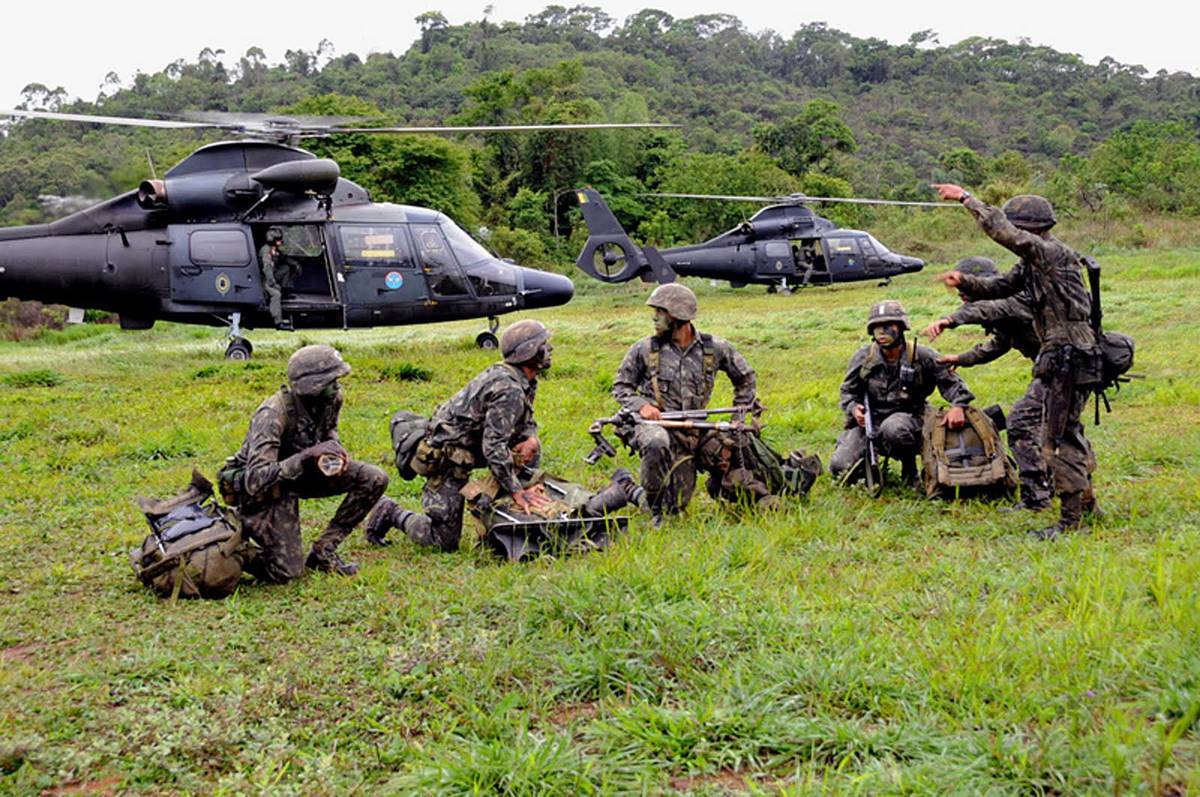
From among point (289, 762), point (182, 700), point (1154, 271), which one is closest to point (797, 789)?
point (289, 762)

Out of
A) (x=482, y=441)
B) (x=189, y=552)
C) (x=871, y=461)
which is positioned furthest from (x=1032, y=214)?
(x=189, y=552)

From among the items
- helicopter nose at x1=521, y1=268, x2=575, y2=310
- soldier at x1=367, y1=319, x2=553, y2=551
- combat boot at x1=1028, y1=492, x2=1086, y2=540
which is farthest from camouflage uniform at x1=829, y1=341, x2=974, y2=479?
helicopter nose at x1=521, y1=268, x2=575, y2=310

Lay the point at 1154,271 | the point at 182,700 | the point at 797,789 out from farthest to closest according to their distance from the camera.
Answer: the point at 1154,271, the point at 182,700, the point at 797,789

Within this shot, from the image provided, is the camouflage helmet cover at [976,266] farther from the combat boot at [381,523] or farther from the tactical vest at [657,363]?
the combat boot at [381,523]

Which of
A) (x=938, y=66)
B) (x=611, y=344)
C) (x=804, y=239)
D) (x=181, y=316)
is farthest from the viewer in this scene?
(x=938, y=66)

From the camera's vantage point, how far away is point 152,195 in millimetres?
13359

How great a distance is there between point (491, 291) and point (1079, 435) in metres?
10.5

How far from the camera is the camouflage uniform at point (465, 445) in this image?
622 centimetres

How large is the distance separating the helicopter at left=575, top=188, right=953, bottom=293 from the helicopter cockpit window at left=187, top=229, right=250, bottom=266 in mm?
11599

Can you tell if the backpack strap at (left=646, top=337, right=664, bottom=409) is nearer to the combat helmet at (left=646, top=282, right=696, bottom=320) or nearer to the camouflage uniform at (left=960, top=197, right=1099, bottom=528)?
the combat helmet at (left=646, top=282, right=696, bottom=320)

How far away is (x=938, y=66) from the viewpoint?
92.6 metres

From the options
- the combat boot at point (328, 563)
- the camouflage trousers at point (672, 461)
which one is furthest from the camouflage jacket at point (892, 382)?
the combat boot at point (328, 563)

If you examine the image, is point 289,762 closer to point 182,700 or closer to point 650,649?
point 182,700

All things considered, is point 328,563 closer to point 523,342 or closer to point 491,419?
point 491,419
